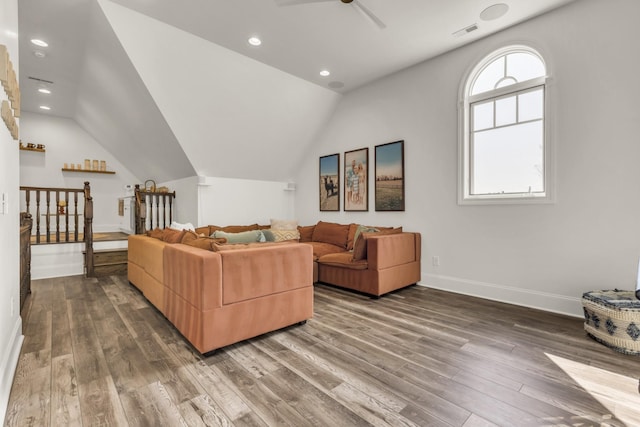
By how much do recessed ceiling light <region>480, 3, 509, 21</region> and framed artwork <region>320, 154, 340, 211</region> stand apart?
286 centimetres

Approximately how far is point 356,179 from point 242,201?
229 centimetres

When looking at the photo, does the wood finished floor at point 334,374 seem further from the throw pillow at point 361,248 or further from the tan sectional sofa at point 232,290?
the throw pillow at point 361,248

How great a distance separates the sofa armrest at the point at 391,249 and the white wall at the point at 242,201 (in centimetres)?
300

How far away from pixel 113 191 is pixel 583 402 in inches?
360

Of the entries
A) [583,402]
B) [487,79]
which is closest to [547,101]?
[487,79]

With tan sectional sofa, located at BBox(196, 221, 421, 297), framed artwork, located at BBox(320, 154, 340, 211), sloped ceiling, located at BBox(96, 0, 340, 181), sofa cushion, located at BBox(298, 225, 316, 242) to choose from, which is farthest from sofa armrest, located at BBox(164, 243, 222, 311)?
framed artwork, located at BBox(320, 154, 340, 211)

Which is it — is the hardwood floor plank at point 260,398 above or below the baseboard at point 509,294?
below

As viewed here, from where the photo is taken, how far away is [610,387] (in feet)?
5.97

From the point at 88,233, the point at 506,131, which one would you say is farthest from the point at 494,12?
the point at 88,233

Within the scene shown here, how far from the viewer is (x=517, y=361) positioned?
2.14 metres

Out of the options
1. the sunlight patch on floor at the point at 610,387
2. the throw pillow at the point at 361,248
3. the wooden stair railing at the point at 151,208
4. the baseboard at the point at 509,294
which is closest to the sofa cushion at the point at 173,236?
the throw pillow at the point at 361,248

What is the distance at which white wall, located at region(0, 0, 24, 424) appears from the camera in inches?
66.8

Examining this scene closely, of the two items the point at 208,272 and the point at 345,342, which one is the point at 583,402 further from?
the point at 208,272

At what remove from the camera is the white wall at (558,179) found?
2785 millimetres
